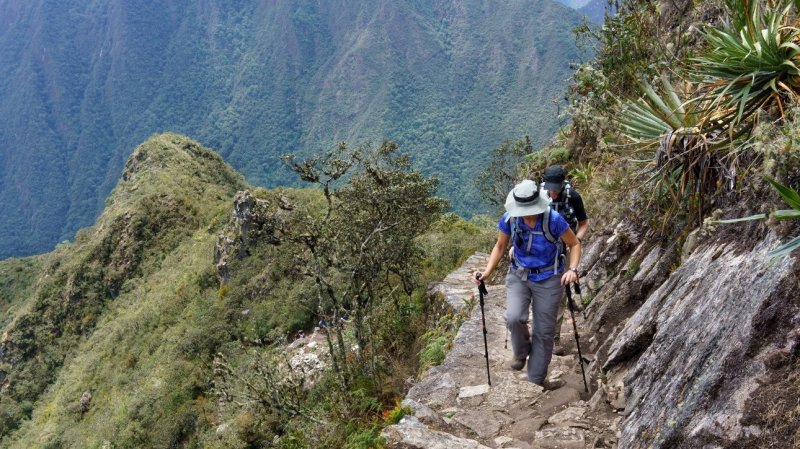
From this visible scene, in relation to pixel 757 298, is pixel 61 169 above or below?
above

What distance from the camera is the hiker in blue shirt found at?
458 cm

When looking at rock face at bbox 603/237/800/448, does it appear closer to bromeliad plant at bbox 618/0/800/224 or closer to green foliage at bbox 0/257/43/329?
bromeliad plant at bbox 618/0/800/224

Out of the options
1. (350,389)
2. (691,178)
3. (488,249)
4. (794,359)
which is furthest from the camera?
(488,249)

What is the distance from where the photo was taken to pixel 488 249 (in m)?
14.2

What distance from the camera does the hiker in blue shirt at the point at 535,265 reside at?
15.0 ft

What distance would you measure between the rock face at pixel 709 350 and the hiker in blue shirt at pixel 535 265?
2.94 feet

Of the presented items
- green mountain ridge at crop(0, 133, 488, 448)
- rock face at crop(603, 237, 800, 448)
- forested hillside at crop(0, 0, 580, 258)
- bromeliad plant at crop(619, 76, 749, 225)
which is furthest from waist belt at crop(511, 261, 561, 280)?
forested hillside at crop(0, 0, 580, 258)

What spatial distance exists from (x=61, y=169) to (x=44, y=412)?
184 m

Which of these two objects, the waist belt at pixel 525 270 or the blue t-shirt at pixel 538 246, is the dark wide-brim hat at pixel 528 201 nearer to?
the blue t-shirt at pixel 538 246

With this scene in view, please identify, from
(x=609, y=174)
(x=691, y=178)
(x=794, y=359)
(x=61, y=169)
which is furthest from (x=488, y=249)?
(x=61, y=169)

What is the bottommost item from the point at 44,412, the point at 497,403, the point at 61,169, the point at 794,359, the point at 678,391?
the point at 44,412

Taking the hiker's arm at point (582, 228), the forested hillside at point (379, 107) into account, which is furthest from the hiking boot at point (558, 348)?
the forested hillside at point (379, 107)

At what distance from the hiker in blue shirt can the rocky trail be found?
32cm

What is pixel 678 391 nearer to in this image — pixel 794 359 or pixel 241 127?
pixel 794 359
